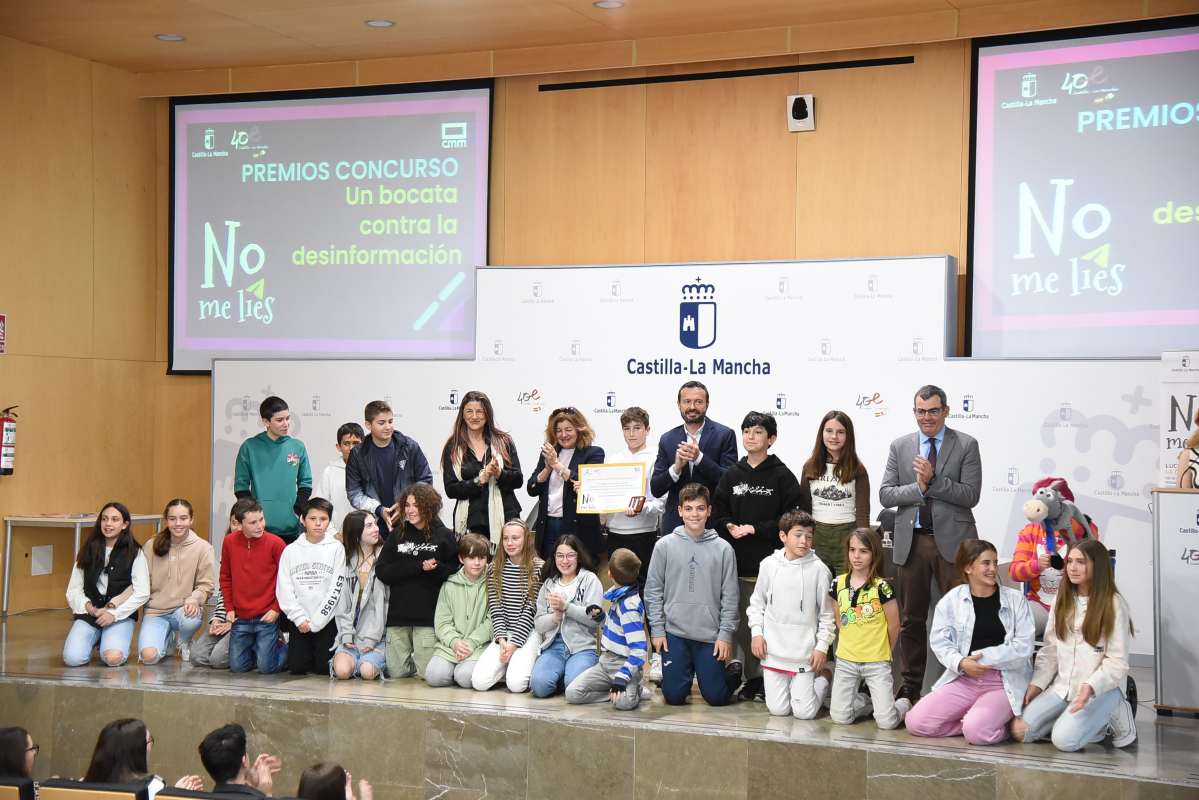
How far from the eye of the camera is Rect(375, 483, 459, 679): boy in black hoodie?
6844 mm

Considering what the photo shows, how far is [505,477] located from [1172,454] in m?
3.50

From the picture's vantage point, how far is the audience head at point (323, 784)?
13.3 feet

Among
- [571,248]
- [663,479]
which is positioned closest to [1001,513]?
[663,479]

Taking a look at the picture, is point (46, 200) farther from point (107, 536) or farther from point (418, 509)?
point (418, 509)

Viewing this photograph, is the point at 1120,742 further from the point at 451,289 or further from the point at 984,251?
the point at 451,289

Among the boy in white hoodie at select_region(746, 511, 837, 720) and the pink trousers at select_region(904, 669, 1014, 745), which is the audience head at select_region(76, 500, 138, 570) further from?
the pink trousers at select_region(904, 669, 1014, 745)

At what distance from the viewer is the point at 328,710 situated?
6156 mm

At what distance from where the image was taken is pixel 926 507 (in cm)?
645

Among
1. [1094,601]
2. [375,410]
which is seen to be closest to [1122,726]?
[1094,601]

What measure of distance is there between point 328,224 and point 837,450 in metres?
5.15

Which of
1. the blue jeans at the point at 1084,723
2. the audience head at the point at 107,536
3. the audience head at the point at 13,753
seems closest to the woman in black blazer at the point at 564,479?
the audience head at the point at 107,536

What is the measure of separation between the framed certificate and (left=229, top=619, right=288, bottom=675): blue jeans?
177 centimetres

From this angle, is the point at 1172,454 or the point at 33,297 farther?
the point at 33,297

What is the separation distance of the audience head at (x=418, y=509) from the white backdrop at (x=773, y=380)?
1973 mm
